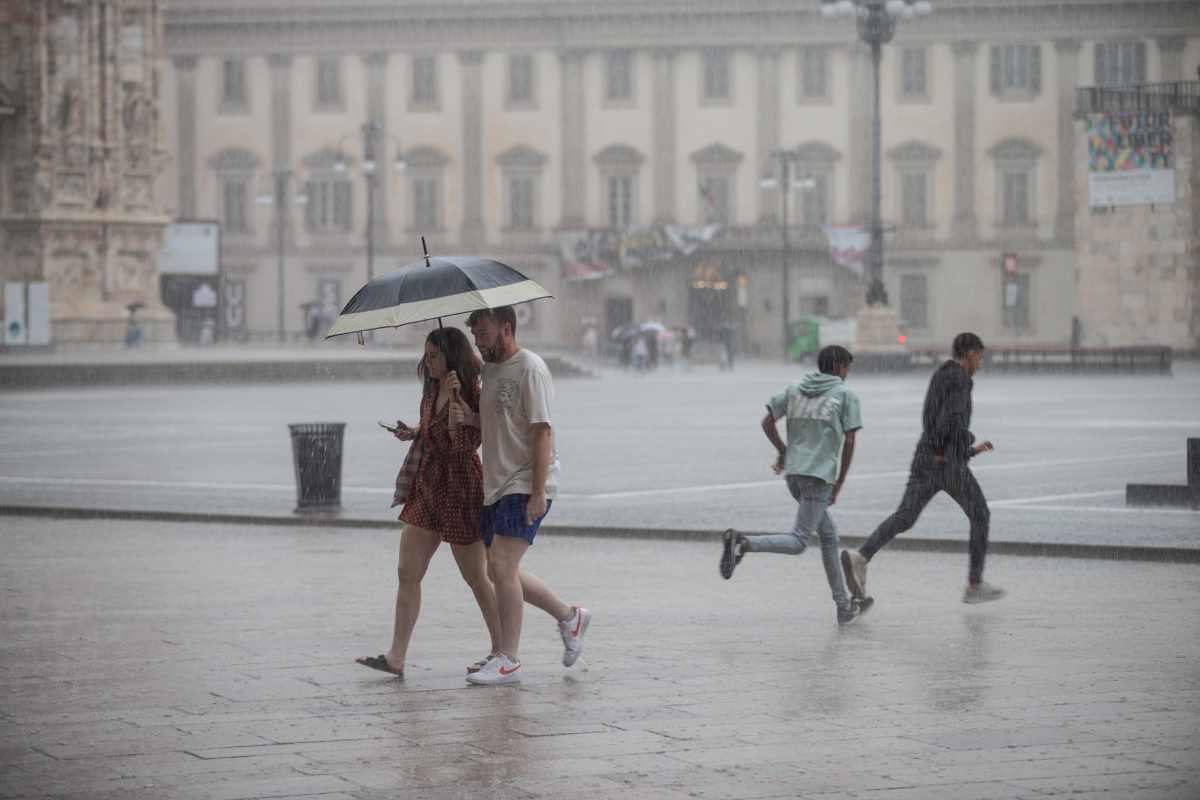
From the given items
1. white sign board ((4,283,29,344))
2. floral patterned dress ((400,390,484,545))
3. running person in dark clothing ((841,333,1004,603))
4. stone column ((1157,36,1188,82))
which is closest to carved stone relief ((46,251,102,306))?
white sign board ((4,283,29,344))

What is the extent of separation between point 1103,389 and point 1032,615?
3295 cm

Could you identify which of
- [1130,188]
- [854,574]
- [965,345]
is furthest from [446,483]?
[1130,188]

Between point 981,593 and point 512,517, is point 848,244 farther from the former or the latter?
point 512,517

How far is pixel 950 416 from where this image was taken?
12.3 meters

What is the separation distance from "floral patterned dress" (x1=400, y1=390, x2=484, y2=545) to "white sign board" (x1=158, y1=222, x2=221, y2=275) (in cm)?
5693

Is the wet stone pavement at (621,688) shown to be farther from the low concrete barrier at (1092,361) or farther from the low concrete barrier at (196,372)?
the low concrete barrier at (1092,361)

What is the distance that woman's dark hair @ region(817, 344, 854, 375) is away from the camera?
11.6 m

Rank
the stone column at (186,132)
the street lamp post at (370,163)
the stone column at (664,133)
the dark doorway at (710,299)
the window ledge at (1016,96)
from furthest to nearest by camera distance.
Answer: the dark doorway at (710,299), the stone column at (186,132), the stone column at (664,133), the window ledge at (1016,96), the street lamp post at (370,163)

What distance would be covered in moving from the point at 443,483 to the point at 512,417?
0.50 meters

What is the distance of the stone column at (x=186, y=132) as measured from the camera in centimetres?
7944

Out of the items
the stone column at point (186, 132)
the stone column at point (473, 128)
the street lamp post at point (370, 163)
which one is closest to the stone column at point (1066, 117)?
the stone column at point (473, 128)

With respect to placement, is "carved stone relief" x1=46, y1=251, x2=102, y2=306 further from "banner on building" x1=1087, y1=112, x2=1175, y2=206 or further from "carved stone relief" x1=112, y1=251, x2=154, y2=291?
"banner on building" x1=1087, y1=112, x2=1175, y2=206

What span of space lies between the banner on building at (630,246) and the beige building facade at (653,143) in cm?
28

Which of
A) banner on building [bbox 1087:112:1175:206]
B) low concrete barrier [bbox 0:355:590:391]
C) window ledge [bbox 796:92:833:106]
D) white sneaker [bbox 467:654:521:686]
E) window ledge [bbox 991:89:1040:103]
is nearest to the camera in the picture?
white sneaker [bbox 467:654:521:686]
